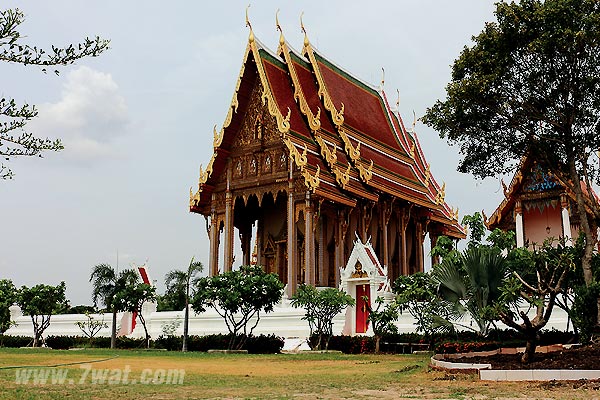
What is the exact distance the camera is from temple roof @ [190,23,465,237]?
23391 mm

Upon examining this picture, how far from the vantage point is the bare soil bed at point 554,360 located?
9164 millimetres

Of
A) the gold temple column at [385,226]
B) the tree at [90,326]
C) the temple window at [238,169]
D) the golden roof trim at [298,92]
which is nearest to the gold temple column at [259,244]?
the temple window at [238,169]

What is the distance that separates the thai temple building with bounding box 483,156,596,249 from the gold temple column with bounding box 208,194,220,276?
9.32 metres

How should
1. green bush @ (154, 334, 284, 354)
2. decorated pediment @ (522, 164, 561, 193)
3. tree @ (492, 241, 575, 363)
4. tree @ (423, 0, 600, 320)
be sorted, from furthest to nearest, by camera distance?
decorated pediment @ (522, 164, 561, 193) < green bush @ (154, 334, 284, 354) < tree @ (423, 0, 600, 320) < tree @ (492, 241, 575, 363)

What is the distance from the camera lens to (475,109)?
45.0 ft

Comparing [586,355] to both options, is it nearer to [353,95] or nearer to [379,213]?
[379,213]

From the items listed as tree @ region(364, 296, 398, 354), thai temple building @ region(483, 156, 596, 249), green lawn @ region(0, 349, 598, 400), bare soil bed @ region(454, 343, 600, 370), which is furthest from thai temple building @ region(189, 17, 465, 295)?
bare soil bed @ region(454, 343, 600, 370)

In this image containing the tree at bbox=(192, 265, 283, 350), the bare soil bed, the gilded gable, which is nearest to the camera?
the bare soil bed

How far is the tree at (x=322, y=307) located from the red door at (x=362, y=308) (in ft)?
3.04

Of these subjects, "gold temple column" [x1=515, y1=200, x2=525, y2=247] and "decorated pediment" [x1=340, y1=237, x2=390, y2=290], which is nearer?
"decorated pediment" [x1=340, y1=237, x2=390, y2=290]

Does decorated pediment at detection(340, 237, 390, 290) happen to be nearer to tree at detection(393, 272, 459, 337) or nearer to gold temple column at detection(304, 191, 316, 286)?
tree at detection(393, 272, 459, 337)

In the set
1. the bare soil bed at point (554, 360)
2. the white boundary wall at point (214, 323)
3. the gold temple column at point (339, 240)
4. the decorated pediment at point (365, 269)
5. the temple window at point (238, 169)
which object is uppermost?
the temple window at point (238, 169)

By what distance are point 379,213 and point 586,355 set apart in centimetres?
1635

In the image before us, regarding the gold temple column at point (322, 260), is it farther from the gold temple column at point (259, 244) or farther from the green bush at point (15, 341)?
the green bush at point (15, 341)
